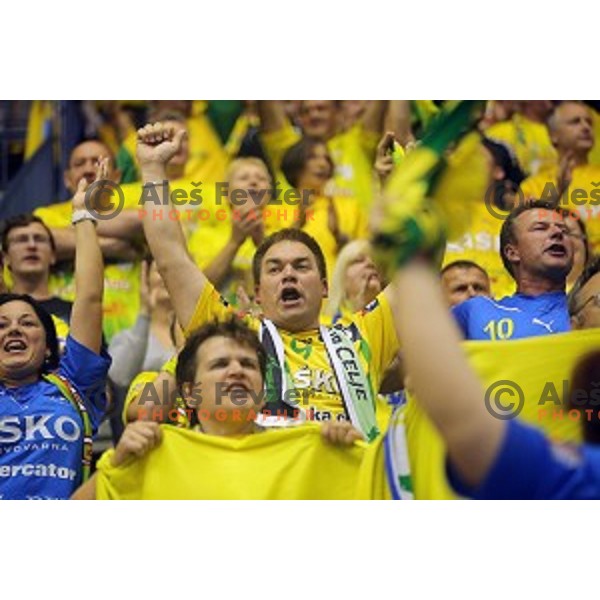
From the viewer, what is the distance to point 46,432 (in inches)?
207

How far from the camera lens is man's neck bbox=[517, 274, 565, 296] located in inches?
214

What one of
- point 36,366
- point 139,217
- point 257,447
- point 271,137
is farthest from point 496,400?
point 271,137

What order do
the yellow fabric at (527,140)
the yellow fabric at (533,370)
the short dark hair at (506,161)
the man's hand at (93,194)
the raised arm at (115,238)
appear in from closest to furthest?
the yellow fabric at (533,370)
the man's hand at (93,194)
the raised arm at (115,238)
the short dark hair at (506,161)
the yellow fabric at (527,140)

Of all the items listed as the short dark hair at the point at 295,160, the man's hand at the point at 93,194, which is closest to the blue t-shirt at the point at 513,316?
the man's hand at the point at 93,194

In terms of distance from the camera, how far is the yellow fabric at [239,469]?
475cm

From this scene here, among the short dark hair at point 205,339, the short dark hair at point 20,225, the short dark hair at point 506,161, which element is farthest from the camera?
the short dark hair at point 506,161

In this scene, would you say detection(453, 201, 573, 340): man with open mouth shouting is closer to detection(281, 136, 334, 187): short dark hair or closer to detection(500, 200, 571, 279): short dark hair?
detection(500, 200, 571, 279): short dark hair

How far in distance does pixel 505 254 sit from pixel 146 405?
4.05 ft

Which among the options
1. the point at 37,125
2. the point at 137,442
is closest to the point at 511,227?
the point at 137,442

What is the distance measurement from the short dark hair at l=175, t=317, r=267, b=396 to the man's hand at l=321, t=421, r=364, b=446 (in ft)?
0.94

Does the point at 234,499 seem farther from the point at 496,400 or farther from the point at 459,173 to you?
the point at 459,173

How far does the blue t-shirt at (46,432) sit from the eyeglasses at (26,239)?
0.87 meters

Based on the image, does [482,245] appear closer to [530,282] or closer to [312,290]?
[530,282]

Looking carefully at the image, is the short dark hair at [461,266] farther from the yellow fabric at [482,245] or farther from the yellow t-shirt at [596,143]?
the yellow t-shirt at [596,143]
